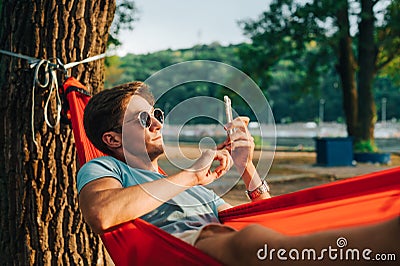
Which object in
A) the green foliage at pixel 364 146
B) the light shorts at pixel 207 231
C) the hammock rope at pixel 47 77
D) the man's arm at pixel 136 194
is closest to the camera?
the light shorts at pixel 207 231

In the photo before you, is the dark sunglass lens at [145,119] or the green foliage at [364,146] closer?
the dark sunglass lens at [145,119]

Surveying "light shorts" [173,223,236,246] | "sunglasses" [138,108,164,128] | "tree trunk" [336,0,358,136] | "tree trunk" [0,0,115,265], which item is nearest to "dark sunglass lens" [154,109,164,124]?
"sunglasses" [138,108,164,128]

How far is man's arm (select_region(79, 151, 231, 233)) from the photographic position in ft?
5.08

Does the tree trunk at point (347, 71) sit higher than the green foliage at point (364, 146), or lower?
higher

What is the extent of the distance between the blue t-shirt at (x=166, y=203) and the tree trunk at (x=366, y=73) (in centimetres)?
1343

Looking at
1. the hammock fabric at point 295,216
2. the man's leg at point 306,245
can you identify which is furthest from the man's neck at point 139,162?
the man's leg at point 306,245

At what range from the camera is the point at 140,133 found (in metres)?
1.71

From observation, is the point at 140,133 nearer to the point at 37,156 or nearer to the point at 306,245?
the point at 306,245

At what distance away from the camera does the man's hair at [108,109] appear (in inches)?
68.9

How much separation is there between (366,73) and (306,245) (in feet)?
47.1

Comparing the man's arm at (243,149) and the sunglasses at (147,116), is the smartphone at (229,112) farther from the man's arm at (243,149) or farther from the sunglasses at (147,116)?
the sunglasses at (147,116)

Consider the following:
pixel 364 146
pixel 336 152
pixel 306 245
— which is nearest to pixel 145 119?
pixel 306 245

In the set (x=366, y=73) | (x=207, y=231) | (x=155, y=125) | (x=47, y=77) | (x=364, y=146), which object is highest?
(x=366, y=73)

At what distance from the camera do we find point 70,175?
8.82 feet
